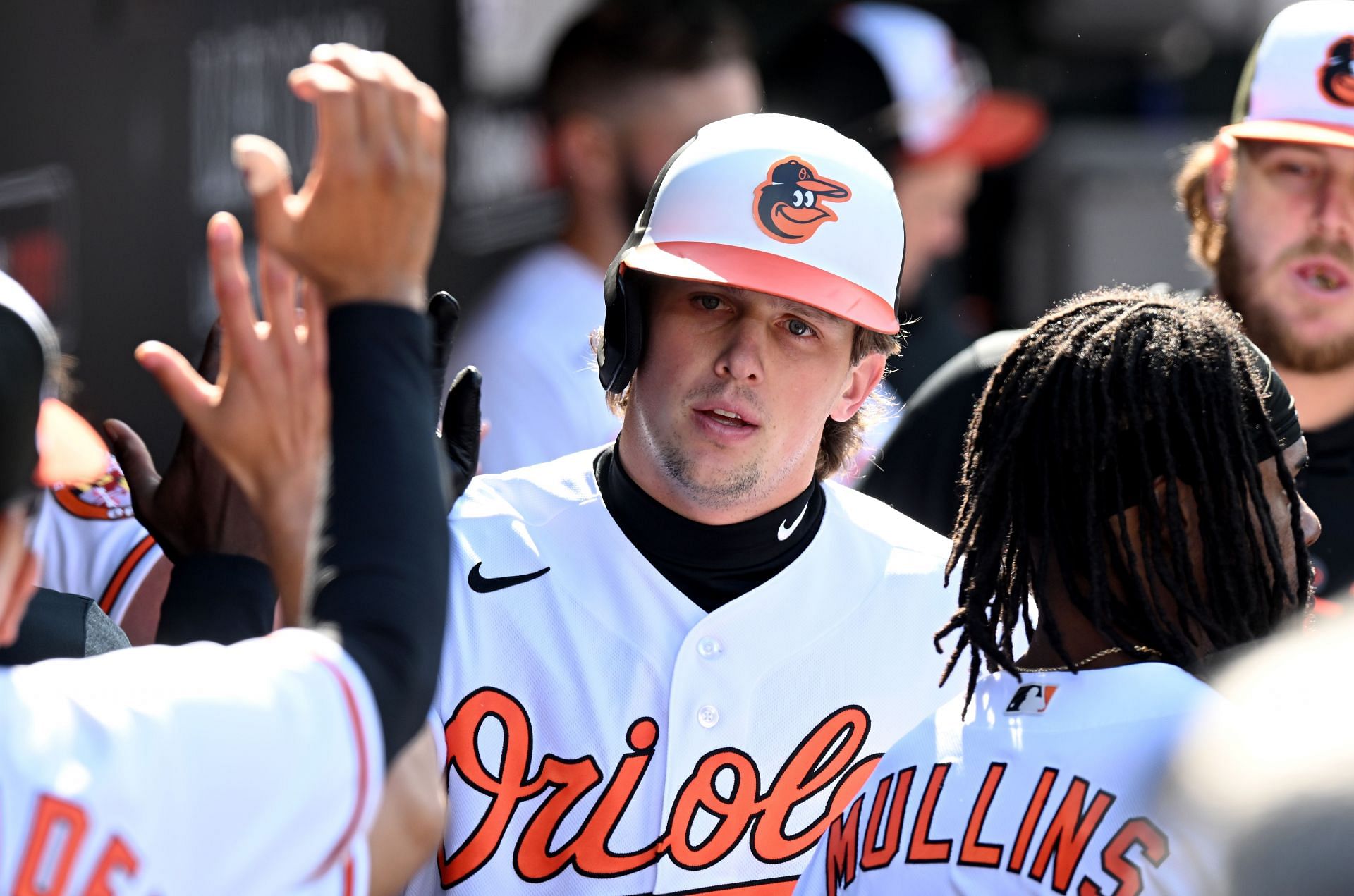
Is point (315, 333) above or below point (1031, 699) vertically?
above

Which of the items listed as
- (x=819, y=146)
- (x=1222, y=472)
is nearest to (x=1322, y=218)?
(x=819, y=146)

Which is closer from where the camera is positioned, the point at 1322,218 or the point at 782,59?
the point at 1322,218

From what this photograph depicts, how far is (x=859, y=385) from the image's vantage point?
277 centimetres

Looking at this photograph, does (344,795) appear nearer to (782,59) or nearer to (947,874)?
(947,874)

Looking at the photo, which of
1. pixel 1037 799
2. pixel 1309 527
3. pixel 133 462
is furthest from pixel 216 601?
pixel 1309 527

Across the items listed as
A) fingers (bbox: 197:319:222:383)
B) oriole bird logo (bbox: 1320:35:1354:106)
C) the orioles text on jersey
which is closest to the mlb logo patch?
the orioles text on jersey

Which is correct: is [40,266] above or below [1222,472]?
below

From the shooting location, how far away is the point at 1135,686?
5.50 feet

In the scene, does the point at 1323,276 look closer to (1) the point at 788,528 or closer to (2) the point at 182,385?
(1) the point at 788,528

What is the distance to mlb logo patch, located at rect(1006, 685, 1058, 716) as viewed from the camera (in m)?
1.75

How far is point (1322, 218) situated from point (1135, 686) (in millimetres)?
1822

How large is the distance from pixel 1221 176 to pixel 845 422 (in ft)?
3.68

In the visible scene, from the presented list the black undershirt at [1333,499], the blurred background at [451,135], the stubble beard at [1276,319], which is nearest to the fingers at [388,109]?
the black undershirt at [1333,499]

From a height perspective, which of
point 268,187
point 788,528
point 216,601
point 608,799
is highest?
point 268,187
